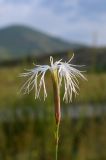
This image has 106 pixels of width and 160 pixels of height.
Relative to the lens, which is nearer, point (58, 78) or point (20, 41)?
point (58, 78)

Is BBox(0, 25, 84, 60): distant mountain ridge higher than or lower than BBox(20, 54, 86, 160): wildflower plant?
higher

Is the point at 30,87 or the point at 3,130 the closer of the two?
the point at 30,87

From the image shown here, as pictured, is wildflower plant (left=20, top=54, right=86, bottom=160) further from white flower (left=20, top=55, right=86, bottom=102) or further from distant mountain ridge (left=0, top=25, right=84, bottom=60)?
distant mountain ridge (left=0, top=25, right=84, bottom=60)

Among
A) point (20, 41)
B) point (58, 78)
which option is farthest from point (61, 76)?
point (20, 41)

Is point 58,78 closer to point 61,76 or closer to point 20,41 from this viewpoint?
point 61,76

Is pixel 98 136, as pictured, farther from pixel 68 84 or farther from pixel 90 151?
pixel 68 84

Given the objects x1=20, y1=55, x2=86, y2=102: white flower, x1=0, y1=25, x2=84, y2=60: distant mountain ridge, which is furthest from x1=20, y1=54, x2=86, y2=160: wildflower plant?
x1=0, y1=25, x2=84, y2=60: distant mountain ridge

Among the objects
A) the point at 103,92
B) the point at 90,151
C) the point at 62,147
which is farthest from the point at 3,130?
the point at 90,151

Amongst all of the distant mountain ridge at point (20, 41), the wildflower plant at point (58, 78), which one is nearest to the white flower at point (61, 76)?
the wildflower plant at point (58, 78)

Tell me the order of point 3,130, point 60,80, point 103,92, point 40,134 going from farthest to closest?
1. point 103,92
2. point 3,130
3. point 40,134
4. point 60,80

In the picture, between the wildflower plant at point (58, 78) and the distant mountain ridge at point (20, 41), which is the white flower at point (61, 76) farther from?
the distant mountain ridge at point (20, 41)

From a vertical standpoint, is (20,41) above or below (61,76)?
above
